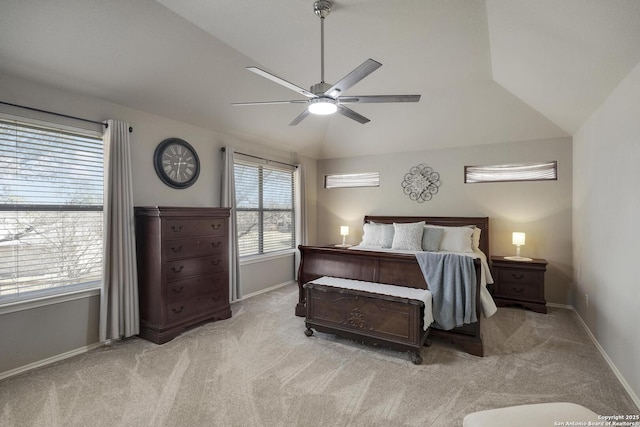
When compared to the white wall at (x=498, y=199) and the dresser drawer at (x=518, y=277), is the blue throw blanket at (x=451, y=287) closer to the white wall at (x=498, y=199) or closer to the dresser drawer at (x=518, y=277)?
the dresser drawer at (x=518, y=277)

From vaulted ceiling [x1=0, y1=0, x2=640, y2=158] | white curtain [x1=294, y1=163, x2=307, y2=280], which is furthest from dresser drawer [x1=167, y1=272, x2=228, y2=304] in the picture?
white curtain [x1=294, y1=163, x2=307, y2=280]

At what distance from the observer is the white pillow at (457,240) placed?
15.1 feet

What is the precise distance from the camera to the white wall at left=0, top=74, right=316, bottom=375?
2639 mm

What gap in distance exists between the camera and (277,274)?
5.57 m

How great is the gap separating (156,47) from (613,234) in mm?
4531

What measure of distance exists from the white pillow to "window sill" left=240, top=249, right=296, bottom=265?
8.85ft

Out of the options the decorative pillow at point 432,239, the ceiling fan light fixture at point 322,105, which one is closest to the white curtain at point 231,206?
the ceiling fan light fixture at point 322,105

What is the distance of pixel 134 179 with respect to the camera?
3.49m

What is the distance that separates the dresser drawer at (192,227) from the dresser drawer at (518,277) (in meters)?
3.95

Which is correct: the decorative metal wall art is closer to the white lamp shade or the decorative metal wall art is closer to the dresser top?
the white lamp shade

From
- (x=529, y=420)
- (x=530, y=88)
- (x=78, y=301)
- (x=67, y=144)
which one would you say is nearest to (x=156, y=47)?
(x=67, y=144)

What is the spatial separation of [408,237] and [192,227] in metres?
3.12

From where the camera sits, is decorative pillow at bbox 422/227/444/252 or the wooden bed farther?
decorative pillow at bbox 422/227/444/252

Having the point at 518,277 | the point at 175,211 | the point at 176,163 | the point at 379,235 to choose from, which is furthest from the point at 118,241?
the point at 518,277
